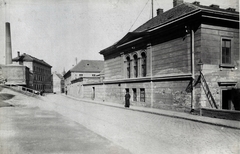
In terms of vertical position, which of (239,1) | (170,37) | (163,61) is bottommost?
(163,61)

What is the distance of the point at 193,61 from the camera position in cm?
1341

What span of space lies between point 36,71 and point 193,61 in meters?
60.8

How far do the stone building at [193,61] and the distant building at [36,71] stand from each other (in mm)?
47627

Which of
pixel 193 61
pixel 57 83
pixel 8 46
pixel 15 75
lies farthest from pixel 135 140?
pixel 57 83

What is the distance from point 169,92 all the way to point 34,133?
34.8ft

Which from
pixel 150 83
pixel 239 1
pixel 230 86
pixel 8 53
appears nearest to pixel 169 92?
pixel 150 83

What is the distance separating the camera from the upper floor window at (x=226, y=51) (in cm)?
1376

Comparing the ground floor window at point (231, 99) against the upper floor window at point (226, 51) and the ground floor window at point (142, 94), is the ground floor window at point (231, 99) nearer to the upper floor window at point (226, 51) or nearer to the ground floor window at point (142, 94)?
the upper floor window at point (226, 51)

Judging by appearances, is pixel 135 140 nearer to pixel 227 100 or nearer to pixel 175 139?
pixel 175 139

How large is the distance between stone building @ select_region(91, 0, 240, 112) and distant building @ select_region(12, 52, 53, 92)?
156 feet

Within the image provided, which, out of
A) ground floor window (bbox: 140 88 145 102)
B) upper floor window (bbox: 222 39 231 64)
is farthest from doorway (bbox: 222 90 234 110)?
ground floor window (bbox: 140 88 145 102)

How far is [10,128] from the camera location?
8.95 metres

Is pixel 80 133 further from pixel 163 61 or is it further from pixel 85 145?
pixel 163 61

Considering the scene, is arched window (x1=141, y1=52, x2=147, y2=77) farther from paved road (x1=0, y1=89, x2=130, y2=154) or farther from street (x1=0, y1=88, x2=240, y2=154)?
paved road (x1=0, y1=89, x2=130, y2=154)
